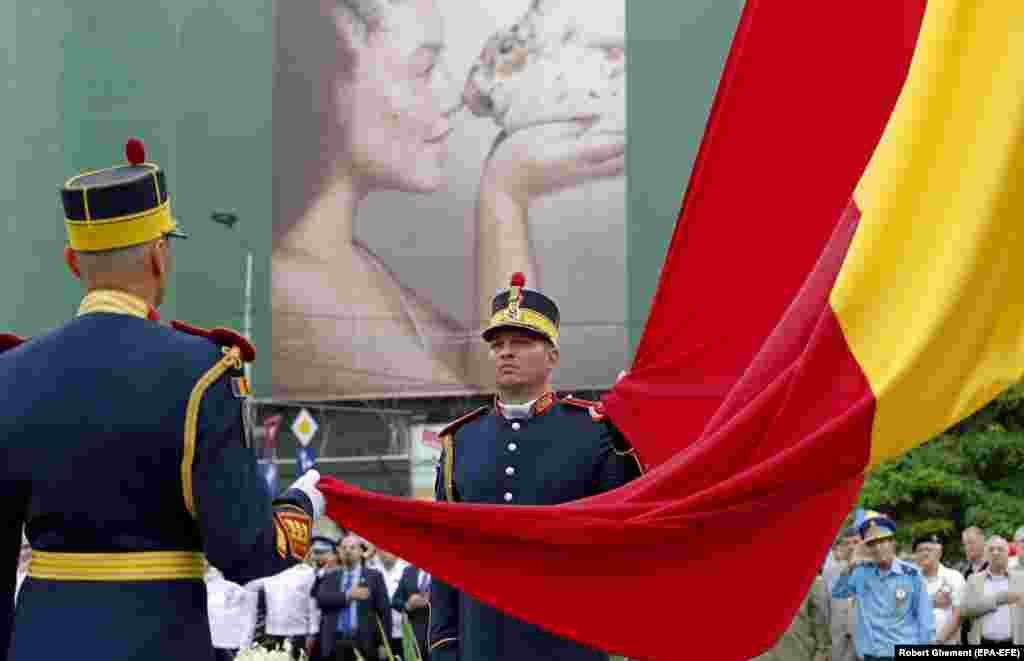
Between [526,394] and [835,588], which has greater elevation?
[526,394]

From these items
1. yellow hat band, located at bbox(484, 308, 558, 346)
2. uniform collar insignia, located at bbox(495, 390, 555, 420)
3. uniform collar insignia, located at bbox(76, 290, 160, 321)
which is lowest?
uniform collar insignia, located at bbox(495, 390, 555, 420)

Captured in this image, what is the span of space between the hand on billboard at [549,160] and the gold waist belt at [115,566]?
27.1 m

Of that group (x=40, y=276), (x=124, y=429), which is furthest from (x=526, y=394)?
(x=40, y=276)

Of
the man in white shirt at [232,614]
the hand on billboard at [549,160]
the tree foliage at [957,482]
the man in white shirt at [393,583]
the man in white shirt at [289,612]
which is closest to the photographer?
the man in white shirt at [232,614]

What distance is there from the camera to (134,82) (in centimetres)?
2875

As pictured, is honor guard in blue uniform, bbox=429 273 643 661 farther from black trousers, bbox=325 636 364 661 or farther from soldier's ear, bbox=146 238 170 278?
black trousers, bbox=325 636 364 661

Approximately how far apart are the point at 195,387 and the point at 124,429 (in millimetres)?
169

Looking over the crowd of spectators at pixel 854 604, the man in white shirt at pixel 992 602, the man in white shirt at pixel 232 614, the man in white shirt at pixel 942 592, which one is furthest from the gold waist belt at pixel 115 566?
the man in white shirt at pixel 232 614

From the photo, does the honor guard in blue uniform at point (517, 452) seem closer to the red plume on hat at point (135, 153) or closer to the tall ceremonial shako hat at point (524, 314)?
the tall ceremonial shako hat at point (524, 314)

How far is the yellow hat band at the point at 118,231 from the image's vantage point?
12.1ft

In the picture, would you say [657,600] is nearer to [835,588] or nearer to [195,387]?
[195,387]

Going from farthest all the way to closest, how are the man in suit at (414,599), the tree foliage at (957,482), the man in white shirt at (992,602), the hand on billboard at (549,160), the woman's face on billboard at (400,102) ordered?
the woman's face on billboard at (400,102) < the hand on billboard at (549,160) < the tree foliage at (957,482) < the man in suit at (414,599) < the man in white shirt at (992,602)

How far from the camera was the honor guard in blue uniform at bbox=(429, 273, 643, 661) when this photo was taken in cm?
553

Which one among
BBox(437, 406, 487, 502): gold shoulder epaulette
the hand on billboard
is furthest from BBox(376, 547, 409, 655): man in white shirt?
the hand on billboard
